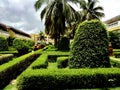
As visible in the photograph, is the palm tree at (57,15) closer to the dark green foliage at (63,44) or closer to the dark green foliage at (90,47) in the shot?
the dark green foliage at (63,44)

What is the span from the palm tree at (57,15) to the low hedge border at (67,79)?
21.2 m

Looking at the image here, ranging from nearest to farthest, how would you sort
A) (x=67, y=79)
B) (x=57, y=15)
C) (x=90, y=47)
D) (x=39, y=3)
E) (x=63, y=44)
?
(x=67, y=79) → (x=90, y=47) → (x=57, y=15) → (x=63, y=44) → (x=39, y=3)

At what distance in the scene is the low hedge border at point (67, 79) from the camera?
29.4 ft

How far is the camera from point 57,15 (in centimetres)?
3061

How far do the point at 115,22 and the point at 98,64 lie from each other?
121 feet

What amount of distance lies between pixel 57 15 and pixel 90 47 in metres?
19.1

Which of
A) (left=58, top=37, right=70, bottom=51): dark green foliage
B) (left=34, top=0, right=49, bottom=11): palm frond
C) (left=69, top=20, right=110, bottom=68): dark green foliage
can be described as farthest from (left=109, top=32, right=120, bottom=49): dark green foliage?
(left=69, top=20, right=110, bottom=68): dark green foliage

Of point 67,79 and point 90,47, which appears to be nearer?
point 67,79

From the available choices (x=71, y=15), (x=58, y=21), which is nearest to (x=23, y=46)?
(x=58, y=21)

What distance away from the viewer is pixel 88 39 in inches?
477

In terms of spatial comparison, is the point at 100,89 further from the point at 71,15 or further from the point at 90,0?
the point at 90,0

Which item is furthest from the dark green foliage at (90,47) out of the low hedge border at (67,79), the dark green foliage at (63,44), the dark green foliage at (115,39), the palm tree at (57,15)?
the dark green foliage at (115,39)

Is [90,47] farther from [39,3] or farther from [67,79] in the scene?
[39,3]

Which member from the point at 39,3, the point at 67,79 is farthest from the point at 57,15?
the point at 67,79
